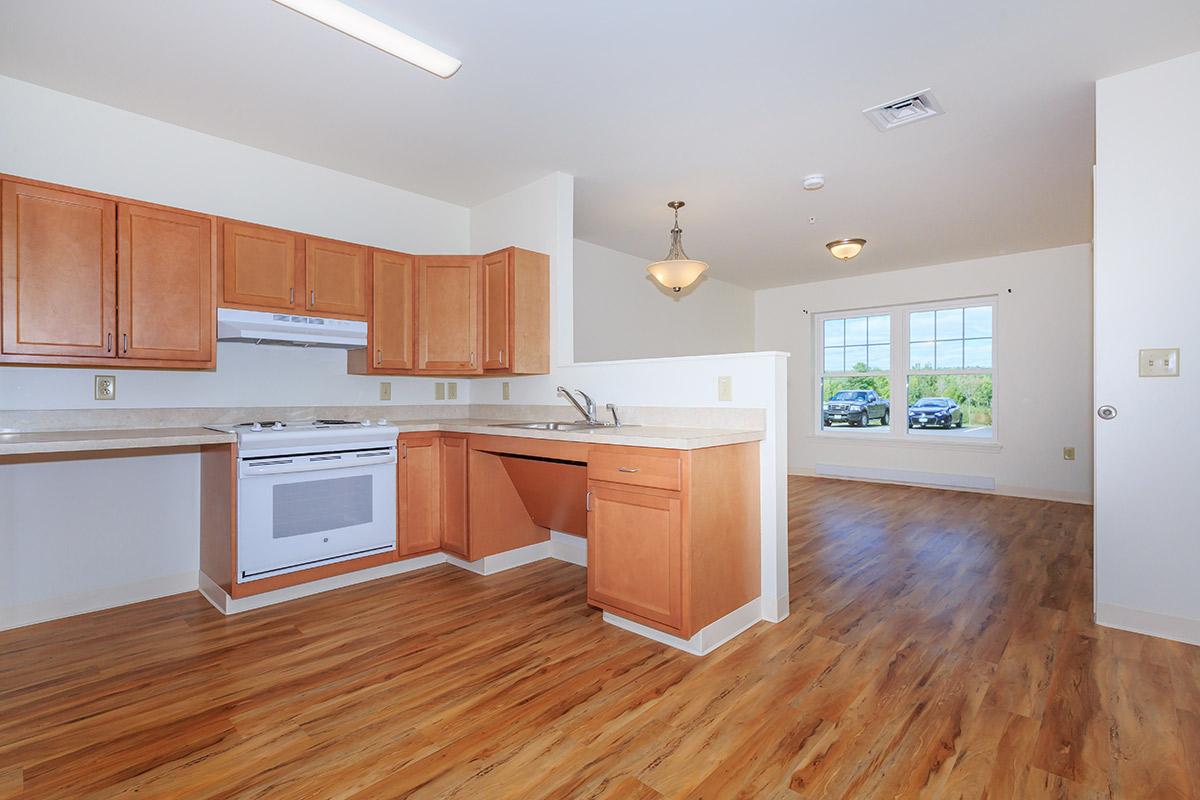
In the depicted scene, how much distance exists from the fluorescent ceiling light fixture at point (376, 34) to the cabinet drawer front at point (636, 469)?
1823 millimetres

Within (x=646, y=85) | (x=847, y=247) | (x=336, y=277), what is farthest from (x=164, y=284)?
(x=847, y=247)

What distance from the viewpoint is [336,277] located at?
10.9 feet

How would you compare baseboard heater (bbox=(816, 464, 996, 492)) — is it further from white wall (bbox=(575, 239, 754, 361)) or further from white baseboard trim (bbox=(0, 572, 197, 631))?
white baseboard trim (bbox=(0, 572, 197, 631))

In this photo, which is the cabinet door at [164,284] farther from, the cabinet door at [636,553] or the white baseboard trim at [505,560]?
the cabinet door at [636,553]

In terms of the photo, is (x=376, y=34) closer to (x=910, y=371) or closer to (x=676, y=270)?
(x=676, y=270)

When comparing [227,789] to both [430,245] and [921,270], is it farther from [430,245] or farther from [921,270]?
[921,270]

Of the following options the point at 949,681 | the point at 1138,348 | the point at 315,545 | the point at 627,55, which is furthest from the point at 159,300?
the point at 1138,348

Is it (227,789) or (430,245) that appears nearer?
(227,789)

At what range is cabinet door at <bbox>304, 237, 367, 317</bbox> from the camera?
3.21 meters

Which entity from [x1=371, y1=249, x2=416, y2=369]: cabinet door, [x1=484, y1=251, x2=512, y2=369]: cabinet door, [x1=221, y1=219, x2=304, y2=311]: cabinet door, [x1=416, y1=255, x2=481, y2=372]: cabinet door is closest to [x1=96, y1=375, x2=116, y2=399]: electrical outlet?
[x1=221, y1=219, x2=304, y2=311]: cabinet door

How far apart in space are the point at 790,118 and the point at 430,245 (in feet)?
8.47

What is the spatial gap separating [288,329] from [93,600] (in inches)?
63.5

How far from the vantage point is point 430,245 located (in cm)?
420

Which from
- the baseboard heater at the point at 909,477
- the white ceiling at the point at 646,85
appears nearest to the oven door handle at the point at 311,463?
the white ceiling at the point at 646,85
